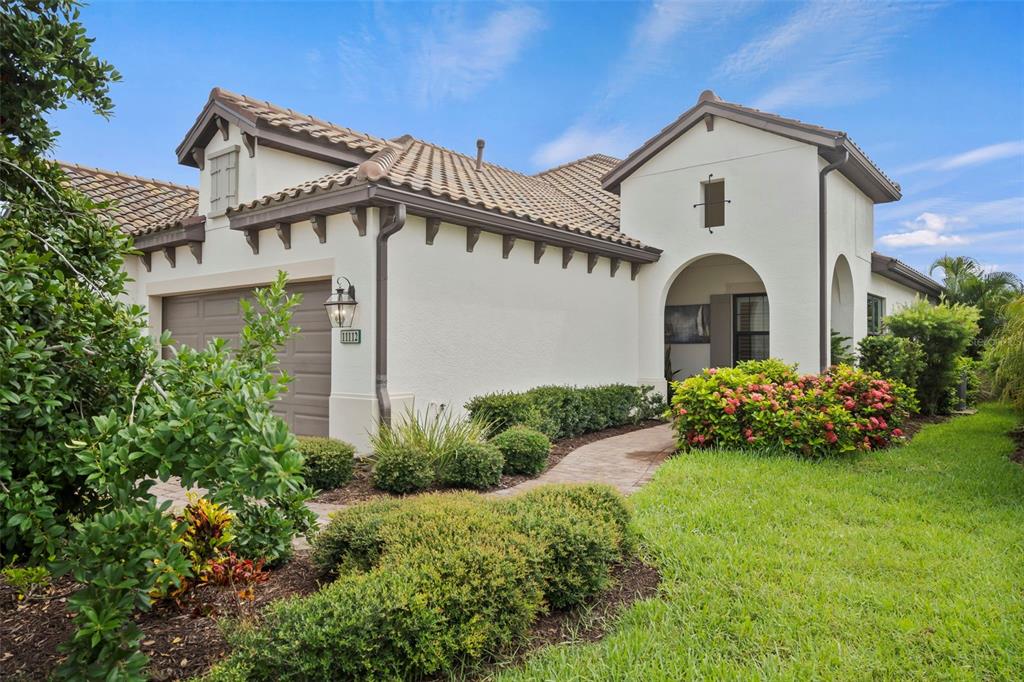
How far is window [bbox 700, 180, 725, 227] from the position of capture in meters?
11.8

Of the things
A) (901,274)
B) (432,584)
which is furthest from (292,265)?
(901,274)

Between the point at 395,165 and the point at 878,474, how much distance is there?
7.88 m

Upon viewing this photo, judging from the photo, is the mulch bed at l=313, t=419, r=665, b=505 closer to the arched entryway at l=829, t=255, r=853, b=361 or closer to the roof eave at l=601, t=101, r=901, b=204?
the roof eave at l=601, t=101, r=901, b=204

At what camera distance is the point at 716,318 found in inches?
543

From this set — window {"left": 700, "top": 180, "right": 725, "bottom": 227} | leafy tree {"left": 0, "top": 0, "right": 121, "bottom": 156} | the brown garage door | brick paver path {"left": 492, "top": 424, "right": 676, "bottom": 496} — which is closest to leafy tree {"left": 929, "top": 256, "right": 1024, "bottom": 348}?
window {"left": 700, "top": 180, "right": 725, "bottom": 227}

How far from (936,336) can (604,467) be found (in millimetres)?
8631

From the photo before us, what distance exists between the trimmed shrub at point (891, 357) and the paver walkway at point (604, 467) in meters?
4.17

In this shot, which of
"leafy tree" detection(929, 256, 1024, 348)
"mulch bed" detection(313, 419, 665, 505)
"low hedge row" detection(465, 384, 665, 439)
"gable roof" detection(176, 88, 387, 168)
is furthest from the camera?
"leafy tree" detection(929, 256, 1024, 348)

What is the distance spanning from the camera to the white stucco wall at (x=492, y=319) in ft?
26.9

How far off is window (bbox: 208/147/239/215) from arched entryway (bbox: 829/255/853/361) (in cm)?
1144

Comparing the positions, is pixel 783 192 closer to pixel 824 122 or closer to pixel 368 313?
pixel 824 122

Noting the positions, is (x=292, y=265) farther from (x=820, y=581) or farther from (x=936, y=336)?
(x=936, y=336)

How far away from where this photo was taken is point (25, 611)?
3.68m

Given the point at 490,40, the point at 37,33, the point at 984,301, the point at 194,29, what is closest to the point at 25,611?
the point at 37,33
